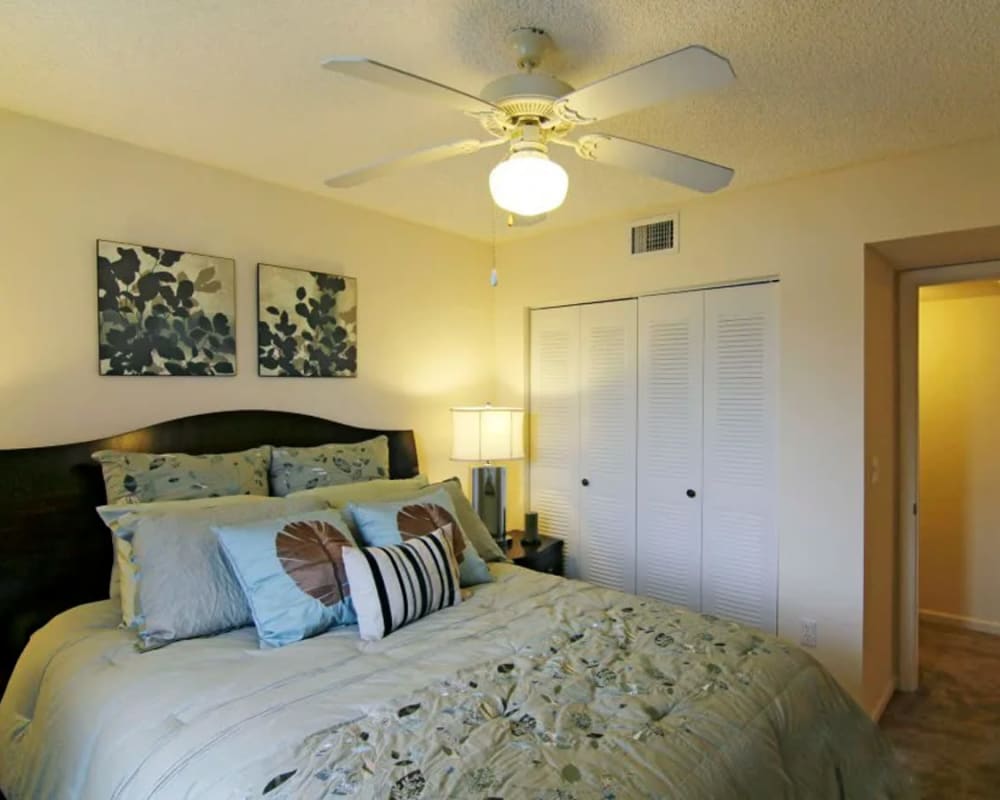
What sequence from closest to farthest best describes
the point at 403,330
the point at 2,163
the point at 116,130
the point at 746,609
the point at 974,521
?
1. the point at 2,163
2. the point at 116,130
3. the point at 746,609
4. the point at 403,330
5. the point at 974,521

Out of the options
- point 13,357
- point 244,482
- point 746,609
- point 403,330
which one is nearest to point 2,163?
point 13,357

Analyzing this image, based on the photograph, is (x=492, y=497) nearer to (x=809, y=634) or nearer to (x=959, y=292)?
(x=809, y=634)

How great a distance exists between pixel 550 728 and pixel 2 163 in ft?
8.15

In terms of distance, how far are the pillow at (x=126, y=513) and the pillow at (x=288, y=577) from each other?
21 cm

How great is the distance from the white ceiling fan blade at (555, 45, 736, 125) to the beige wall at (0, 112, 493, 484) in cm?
176

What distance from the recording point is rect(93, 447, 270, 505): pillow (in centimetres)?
218

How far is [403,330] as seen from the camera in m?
3.47

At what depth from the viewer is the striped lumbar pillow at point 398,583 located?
1845mm

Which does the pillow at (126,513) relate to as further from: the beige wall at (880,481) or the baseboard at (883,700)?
the baseboard at (883,700)

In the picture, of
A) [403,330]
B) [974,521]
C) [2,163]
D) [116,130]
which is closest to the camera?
[2,163]

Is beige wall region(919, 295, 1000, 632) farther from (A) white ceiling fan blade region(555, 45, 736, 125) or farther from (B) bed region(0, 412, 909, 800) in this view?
(A) white ceiling fan blade region(555, 45, 736, 125)

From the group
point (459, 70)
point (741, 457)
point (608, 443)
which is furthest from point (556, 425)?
point (459, 70)

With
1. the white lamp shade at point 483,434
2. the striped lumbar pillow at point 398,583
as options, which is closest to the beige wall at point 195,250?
the white lamp shade at point 483,434

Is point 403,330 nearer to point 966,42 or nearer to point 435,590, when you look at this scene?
point 435,590
